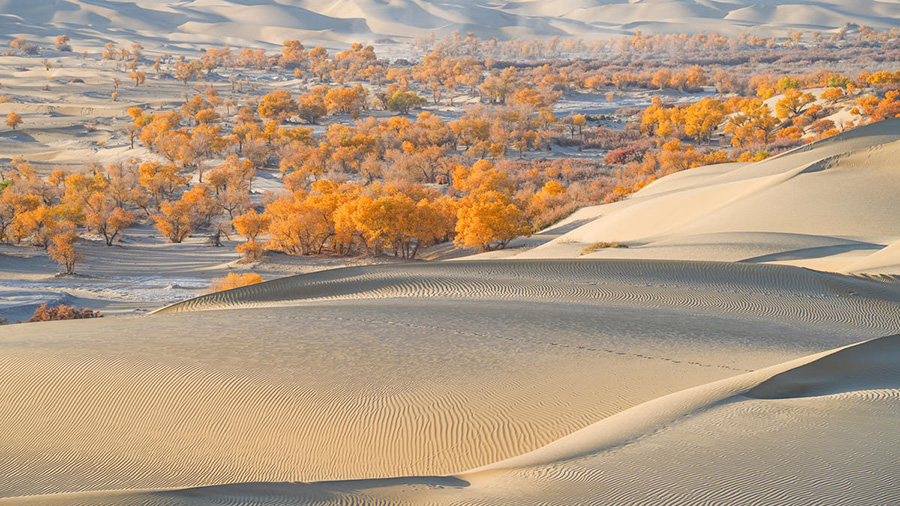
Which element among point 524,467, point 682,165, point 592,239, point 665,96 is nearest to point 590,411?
point 524,467

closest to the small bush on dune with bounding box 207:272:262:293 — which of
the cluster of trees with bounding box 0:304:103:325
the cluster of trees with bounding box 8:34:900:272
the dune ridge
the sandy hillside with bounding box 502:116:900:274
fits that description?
the cluster of trees with bounding box 0:304:103:325

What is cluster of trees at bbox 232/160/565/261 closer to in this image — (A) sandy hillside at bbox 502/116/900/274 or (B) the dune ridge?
(A) sandy hillside at bbox 502/116/900/274

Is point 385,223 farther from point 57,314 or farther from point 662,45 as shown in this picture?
point 662,45

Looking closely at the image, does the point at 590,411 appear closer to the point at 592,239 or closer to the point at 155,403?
the point at 155,403

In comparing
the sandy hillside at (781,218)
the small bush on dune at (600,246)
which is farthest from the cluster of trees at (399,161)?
the small bush on dune at (600,246)

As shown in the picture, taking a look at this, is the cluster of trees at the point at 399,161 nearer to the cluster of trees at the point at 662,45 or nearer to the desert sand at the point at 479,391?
the desert sand at the point at 479,391

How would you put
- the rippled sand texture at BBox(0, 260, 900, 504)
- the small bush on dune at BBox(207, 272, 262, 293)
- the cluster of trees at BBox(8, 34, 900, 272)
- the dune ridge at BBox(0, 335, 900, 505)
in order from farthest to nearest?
1. the cluster of trees at BBox(8, 34, 900, 272)
2. the small bush on dune at BBox(207, 272, 262, 293)
3. the rippled sand texture at BBox(0, 260, 900, 504)
4. the dune ridge at BBox(0, 335, 900, 505)
